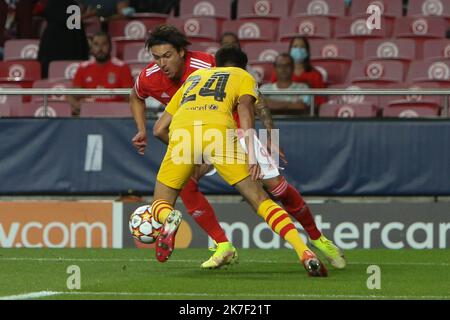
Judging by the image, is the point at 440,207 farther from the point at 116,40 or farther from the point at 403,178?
the point at 116,40

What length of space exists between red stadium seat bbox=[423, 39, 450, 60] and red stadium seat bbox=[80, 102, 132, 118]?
13.9 ft

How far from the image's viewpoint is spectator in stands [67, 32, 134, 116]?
50.5 ft

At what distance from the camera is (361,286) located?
8984mm

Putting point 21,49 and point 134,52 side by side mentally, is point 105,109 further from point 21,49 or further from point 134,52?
point 21,49

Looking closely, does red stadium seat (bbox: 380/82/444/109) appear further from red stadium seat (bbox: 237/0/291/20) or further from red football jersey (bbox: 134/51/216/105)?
red football jersey (bbox: 134/51/216/105)

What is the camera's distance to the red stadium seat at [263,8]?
18234 mm

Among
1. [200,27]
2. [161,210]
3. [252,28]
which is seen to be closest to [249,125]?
[161,210]

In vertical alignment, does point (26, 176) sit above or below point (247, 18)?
below

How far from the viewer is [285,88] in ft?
49.2

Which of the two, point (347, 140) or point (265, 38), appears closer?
point (347, 140)

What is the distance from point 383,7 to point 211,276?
28.9 ft
